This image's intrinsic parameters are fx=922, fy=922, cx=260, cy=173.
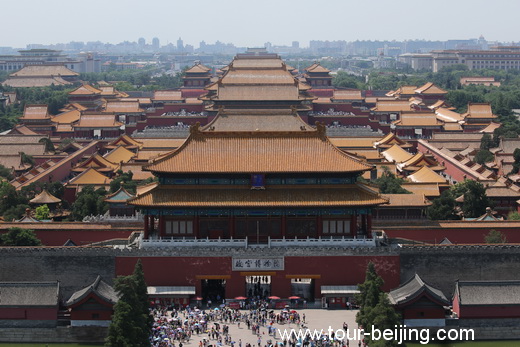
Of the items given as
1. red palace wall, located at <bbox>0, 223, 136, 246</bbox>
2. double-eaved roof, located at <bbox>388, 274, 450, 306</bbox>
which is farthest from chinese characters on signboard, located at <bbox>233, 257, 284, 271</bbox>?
red palace wall, located at <bbox>0, 223, 136, 246</bbox>

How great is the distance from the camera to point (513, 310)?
37.6 m

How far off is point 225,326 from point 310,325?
345 cm

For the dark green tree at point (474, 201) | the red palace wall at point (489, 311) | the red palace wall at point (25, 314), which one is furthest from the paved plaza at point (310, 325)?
the dark green tree at point (474, 201)

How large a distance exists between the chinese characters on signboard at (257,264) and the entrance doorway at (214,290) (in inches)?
60.1

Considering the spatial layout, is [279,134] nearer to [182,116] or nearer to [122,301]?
[122,301]

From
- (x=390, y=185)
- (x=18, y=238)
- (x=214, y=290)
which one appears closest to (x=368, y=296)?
(x=214, y=290)

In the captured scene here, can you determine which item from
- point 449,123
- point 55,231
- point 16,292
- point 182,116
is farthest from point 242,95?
point 16,292

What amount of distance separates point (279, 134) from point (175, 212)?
6143mm

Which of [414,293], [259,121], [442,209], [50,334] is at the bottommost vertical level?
[50,334]

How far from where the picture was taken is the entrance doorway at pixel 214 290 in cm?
4091

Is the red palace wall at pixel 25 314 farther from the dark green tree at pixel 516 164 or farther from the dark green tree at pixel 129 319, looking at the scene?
the dark green tree at pixel 516 164

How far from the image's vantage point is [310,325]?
3744 cm

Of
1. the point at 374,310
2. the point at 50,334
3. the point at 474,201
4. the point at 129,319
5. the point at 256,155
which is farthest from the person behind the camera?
the point at 474,201

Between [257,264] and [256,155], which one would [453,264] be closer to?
[257,264]
